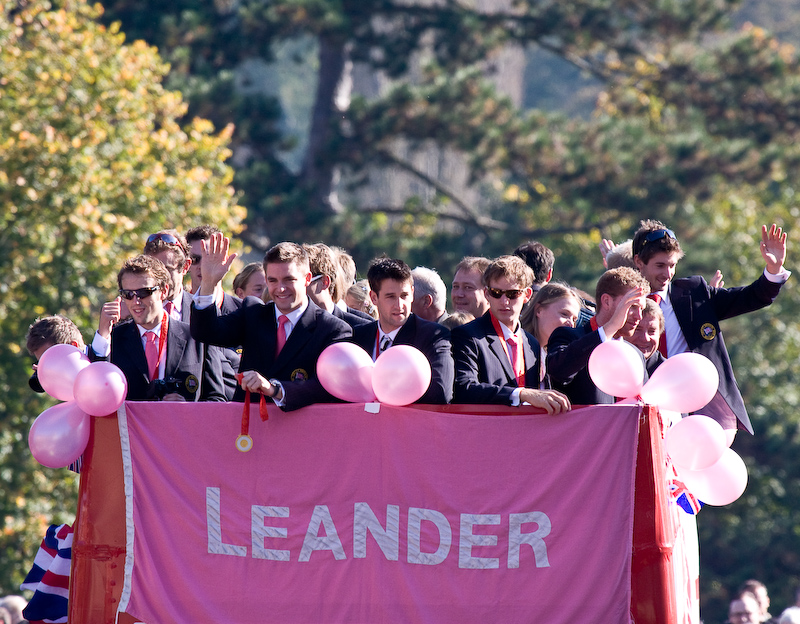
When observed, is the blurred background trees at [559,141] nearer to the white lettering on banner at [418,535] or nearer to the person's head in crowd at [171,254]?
the person's head in crowd at [171,254]

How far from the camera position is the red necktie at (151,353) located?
262 inches

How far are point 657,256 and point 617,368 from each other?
4.61 ft

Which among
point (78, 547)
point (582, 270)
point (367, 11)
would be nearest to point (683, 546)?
point (78, 547)

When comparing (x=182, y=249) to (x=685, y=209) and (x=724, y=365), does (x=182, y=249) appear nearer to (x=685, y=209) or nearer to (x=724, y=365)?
(x=724, y=365)

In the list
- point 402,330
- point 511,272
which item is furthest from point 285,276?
point 511,272

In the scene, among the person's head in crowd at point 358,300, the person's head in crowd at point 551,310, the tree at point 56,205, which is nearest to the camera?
the person's head in crowd at point 551,310

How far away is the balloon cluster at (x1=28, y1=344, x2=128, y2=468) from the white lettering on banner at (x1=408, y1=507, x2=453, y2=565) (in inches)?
61.2

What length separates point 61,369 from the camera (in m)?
6.35

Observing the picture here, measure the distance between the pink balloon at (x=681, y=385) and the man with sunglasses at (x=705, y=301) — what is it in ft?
3.32

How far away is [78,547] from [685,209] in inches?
744

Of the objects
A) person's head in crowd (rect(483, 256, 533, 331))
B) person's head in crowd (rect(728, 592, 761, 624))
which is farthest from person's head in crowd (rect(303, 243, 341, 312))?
person's head in crowd (rect(728, 592, 761, 624))

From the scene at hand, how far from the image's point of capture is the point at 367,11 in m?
22.6

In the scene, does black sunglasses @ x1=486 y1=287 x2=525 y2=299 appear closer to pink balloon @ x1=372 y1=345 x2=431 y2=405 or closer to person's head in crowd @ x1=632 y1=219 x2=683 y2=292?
pink balloon @ x1=372 y1=345 x2=431 y2=405

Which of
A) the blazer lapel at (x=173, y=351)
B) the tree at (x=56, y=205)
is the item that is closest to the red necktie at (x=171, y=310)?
the blazer lapel at (x=173, y=351)
